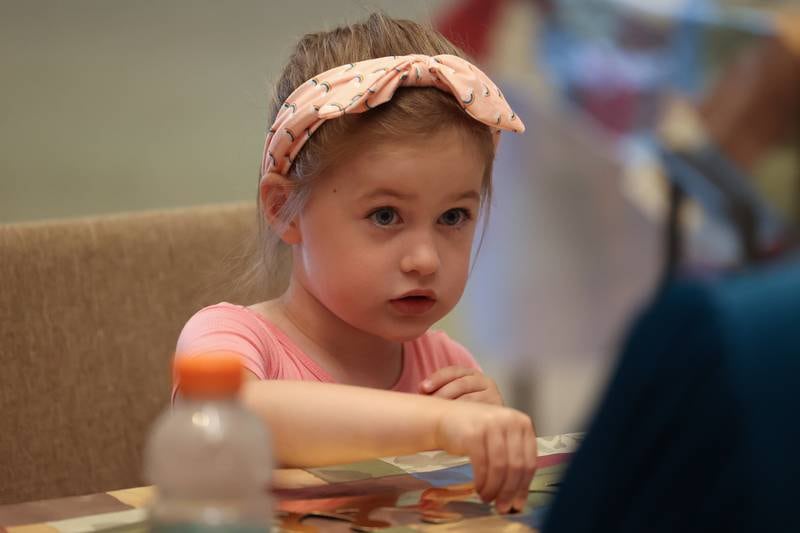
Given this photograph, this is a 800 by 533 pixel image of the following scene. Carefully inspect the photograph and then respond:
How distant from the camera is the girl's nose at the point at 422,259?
128 cm

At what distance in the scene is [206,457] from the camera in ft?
2.39

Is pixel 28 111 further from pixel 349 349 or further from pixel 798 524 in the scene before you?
pixel 798 524

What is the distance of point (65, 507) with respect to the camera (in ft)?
3.39

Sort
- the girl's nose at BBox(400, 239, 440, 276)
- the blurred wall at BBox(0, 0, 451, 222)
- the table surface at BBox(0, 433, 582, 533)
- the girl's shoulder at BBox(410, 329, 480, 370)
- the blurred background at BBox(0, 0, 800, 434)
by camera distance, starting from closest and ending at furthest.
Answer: the table surface at BBox(0, 433, 582, 533)
the girl's nose at BBox(400, 239, 440, 276)
the girl's shoulder at BBox(410, 329, 480, 370)
the blurred background at BBox(0, 0, 800, 434)
the blurred wall at BBox(0, 0, 451, 222)

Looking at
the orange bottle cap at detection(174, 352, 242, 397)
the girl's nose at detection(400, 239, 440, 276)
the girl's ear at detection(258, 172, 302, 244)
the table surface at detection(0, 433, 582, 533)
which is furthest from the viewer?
the girl's ear at detection(258, 172, 302, 244)

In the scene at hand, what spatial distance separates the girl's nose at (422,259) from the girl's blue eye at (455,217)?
0.16ft

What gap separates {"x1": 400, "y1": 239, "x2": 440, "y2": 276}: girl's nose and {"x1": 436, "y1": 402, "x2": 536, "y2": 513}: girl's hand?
0.30 meters

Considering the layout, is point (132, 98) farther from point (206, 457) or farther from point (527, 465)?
point (206, 457)

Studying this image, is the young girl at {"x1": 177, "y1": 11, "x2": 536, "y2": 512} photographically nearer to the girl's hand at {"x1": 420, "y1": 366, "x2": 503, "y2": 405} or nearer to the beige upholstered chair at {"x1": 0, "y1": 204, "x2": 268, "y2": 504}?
the girl's hand at {"x1": 420, "y1": 366, "x2": 503, "y2": 405}

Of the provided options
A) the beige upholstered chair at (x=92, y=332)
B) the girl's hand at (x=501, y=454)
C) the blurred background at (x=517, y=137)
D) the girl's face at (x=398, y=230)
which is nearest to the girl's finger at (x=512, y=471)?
the girl's hand at (x=501, y=454)

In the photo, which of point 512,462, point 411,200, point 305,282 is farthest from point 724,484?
point 305,282

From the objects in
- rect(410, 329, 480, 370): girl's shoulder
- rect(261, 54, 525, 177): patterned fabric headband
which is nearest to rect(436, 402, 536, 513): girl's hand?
rect(261, 54, 525, 177): patterned fabric headband

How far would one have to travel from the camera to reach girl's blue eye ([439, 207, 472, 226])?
52.4 inches

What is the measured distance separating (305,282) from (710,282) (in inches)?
38.5
